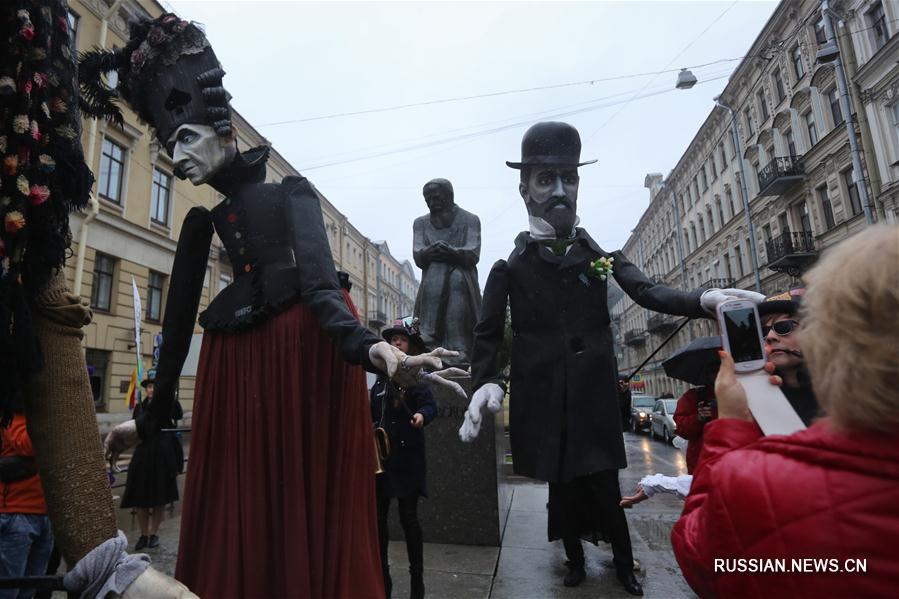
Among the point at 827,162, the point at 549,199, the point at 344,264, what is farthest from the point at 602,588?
the point at 344,264

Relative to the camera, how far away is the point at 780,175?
2172 cm

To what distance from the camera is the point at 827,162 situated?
796 inches

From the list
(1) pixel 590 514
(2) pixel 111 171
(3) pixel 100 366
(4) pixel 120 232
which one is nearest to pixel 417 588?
(1) pixel 590 514

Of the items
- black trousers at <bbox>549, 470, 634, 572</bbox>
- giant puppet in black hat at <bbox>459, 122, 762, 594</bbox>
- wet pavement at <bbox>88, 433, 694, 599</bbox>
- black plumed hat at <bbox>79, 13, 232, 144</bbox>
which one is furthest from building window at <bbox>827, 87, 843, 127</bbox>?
black plumed hat at <bbox>79, 13, 232, 144</bbox>

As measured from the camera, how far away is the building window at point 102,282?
49.2ft

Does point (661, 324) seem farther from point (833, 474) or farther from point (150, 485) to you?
point (833, 474)

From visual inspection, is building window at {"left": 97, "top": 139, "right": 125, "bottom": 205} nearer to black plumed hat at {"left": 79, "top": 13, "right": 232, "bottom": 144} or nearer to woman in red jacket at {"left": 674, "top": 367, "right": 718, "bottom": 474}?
black plumed hat at {"left": 79, "top": 13, "right": 232, "bottom": 144}

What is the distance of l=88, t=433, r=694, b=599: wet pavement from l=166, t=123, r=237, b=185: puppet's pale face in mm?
2454

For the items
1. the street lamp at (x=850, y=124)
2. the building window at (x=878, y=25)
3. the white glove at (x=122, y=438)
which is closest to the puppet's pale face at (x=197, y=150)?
the white glove at (x=122, y=438)

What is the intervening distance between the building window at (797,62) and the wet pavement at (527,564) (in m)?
23.2

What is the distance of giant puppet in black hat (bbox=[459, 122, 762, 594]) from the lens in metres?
2.76

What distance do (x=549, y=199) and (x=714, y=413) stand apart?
1446mm

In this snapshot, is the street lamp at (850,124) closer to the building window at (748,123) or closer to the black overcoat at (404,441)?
the building window at (748,123)

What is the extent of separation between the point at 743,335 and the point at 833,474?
41cm
